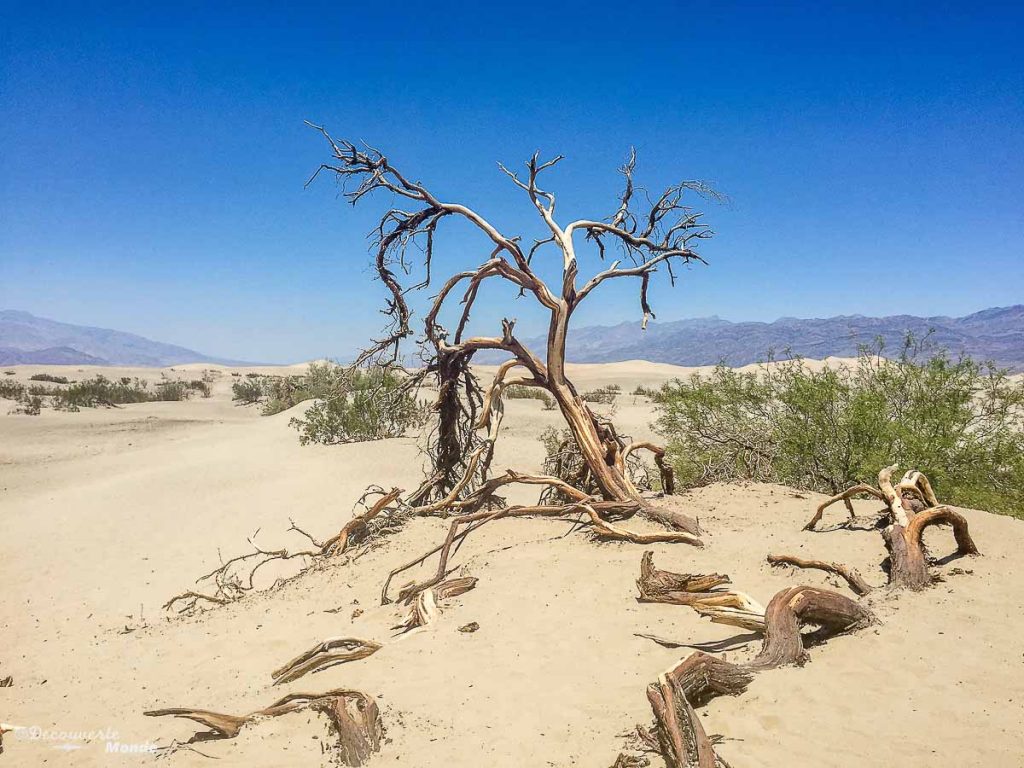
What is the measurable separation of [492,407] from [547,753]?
13.5ft

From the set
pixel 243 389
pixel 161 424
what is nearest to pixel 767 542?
pixel 161 424

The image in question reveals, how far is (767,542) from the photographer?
18.5 ft

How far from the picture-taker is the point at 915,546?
450 centimetres

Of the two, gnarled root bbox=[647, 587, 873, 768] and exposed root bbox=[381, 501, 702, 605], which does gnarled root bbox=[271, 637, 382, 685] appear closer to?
exposed root bbox=[381, 501, 702, 605]

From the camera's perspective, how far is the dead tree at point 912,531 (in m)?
4.30

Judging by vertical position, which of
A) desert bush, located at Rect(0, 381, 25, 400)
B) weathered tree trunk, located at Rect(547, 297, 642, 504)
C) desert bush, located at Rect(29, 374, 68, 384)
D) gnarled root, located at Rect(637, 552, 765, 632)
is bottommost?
gnarled root, located at Rect(637, 552, 765, 632)

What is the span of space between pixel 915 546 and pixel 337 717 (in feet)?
13.3

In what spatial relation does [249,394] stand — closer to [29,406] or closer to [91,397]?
[91,397]

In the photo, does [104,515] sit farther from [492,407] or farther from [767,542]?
[767,542]

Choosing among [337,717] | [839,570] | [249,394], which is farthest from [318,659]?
[249,394]

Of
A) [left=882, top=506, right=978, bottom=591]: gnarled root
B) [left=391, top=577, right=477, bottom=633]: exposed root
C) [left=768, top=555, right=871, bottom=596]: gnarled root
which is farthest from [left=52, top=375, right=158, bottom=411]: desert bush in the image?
[left=882, top=506, right=978, bottom=591]: gnarled root

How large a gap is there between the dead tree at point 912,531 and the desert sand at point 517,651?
15 cm

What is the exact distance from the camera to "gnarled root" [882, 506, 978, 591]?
4266mm

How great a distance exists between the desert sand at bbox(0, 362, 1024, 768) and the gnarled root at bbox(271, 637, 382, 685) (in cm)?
8
